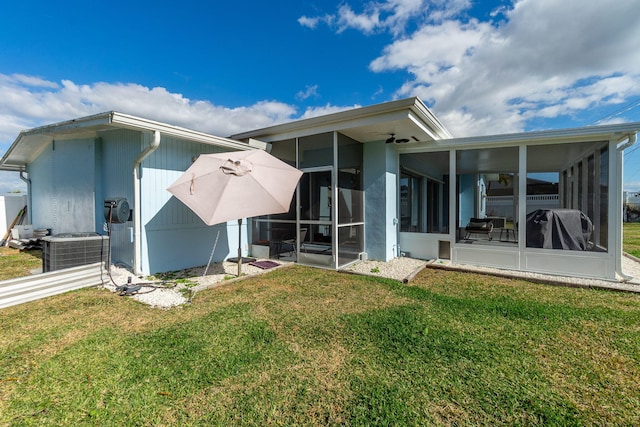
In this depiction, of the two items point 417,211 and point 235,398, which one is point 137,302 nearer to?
point 235,398

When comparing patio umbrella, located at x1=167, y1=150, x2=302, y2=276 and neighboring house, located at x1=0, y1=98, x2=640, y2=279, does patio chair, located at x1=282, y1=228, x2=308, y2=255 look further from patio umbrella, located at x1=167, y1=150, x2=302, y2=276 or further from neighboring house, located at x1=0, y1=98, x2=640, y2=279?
patio umbrella, located at x1=167, y1=150, x2=302, y2=276

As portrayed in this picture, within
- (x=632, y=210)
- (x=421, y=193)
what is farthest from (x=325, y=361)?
(x=632, y=210)

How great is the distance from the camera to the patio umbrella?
15.2 feet

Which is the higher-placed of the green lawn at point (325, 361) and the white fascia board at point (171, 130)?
the white fascia board at point (171, 130)

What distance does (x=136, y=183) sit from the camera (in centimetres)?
527

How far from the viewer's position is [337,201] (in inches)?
250

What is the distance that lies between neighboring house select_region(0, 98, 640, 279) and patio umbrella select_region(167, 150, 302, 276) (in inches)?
46.9

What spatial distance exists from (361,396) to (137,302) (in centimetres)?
382

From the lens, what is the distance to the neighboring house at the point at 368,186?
214 inches

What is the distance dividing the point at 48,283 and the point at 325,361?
4.97 m

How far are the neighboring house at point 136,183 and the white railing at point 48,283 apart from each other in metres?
0.68

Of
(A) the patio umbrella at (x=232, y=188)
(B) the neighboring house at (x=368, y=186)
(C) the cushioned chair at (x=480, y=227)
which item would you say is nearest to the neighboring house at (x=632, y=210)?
(B) the neighboring house at (x=368, y=186)

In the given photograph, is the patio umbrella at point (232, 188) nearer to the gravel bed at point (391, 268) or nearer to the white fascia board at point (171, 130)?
the white fascia board at point (171, 130)

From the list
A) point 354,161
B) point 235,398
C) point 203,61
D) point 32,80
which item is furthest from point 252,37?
point 235,398
